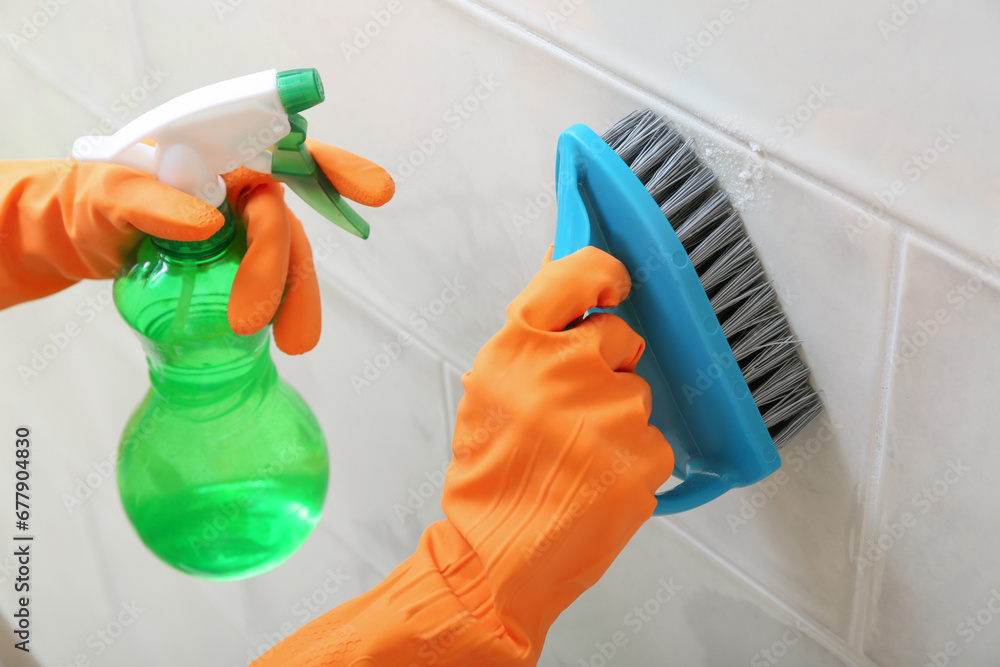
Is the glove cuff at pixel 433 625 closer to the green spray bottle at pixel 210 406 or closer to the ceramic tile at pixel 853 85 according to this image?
the green spray bottle at pixel 210 406

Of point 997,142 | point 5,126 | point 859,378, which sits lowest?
point 5,126

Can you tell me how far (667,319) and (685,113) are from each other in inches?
4.0

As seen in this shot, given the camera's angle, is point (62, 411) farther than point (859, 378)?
Yes

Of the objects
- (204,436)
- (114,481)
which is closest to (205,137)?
(204,436)

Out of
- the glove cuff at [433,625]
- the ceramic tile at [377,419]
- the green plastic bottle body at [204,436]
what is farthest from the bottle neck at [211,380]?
the ceramic tile at [377,419]

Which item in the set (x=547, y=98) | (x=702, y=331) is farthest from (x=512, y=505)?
(x=547, y=98)

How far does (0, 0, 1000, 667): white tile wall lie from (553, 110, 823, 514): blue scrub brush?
1 cm

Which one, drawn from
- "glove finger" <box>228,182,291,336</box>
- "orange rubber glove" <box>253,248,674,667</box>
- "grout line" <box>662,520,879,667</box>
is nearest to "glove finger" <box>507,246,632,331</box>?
"orange rubber glove" <box>253,248,674,667</box>

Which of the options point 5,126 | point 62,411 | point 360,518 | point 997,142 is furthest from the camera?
point 62,411

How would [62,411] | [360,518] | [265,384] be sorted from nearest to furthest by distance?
[265,384] → [360,518] → [62,411]

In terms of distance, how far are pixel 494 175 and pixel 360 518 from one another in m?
0.38

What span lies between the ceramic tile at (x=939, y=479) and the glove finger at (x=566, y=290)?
0.41 ft

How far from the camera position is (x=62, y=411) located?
976 mm

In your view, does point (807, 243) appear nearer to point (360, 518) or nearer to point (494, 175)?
point (494, 175)
